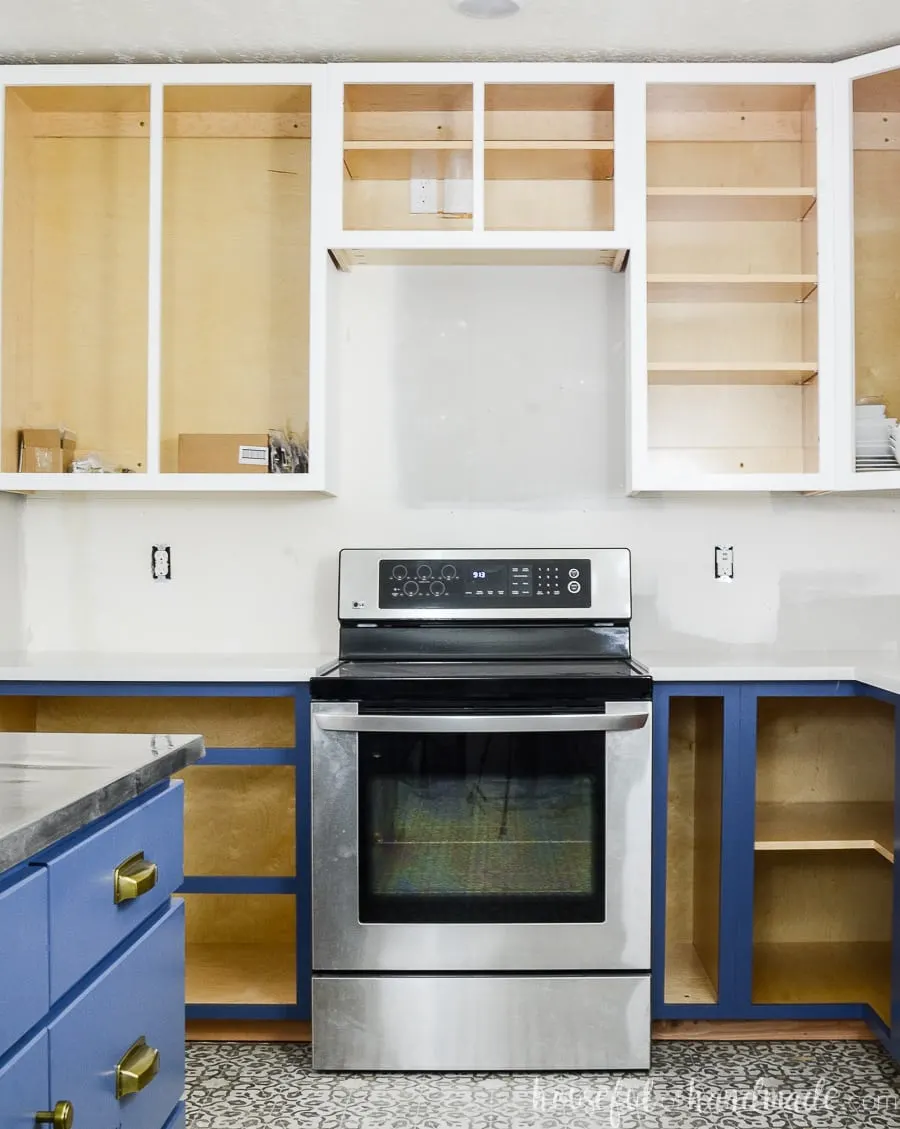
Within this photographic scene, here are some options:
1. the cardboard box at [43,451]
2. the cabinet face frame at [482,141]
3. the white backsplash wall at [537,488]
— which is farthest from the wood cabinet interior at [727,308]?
the cardboard box at [43,451]

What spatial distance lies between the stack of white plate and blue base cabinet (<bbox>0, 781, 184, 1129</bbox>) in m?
2.00

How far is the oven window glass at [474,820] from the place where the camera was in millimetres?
2246

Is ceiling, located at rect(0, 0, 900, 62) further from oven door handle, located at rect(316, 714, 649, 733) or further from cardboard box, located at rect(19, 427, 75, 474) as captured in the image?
oven door handle, located at rect(316, 714, 649, 733)

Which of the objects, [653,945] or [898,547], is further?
[898,547]

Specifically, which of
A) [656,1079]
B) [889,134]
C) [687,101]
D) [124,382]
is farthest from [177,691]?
[889,134]

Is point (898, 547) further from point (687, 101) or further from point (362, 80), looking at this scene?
point (362, 80)

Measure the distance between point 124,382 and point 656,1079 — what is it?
2272mm

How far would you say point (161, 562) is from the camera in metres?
2.92

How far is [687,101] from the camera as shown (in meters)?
2.68

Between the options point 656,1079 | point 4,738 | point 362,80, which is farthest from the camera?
point 362,80

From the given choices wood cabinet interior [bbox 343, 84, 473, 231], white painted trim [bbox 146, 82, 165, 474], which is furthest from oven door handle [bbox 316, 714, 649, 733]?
wood cabinet interior [bbox 343, 84, 473, 231]

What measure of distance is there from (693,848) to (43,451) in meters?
2.10

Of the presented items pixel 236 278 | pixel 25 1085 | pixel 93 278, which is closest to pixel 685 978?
pixel 25 1085

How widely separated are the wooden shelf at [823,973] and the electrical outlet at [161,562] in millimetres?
1933
